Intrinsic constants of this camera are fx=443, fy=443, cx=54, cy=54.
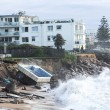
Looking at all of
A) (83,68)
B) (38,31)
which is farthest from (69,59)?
(38,31)

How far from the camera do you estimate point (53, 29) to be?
8069cm

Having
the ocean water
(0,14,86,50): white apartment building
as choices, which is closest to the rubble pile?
the ocean water

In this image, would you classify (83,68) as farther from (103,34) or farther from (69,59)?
(103,34)

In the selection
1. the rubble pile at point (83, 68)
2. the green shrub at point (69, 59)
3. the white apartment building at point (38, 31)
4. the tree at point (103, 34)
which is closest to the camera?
the rubble pile at point (83, 68)

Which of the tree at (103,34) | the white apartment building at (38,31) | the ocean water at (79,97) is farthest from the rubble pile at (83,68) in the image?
→ the tree at (103,34)

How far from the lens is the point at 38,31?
3214 inches

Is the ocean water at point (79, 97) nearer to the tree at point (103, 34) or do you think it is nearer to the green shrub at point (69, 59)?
the green shrub at point (69, 59)

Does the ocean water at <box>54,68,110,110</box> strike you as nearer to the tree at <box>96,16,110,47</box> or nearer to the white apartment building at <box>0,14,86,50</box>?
the white apartment building at <box>0,14,86,50</box>

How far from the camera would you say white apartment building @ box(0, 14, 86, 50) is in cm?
8050

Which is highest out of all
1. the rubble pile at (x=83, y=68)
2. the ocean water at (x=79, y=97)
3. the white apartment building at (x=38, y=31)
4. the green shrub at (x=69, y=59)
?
the white apartment building at (x=38, y=31)

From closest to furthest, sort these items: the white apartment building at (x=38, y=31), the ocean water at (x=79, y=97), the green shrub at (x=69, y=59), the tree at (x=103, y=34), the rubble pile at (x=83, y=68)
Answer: the ocean water at (x=79, y=97)
the rubble pile at (x=83, y=68)
the green shrub at (x=69, y=59)
the white apartment building at (x=38, y=31)
the tree at (x=103, y=34)

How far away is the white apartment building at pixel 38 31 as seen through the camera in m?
80.5

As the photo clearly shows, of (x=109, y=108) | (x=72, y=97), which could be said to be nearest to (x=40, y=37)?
(x=72, y=97)

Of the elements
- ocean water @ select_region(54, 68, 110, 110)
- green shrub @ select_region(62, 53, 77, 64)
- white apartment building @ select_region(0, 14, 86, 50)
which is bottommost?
ocean water @ select_region(54, 68, 110, 110)
